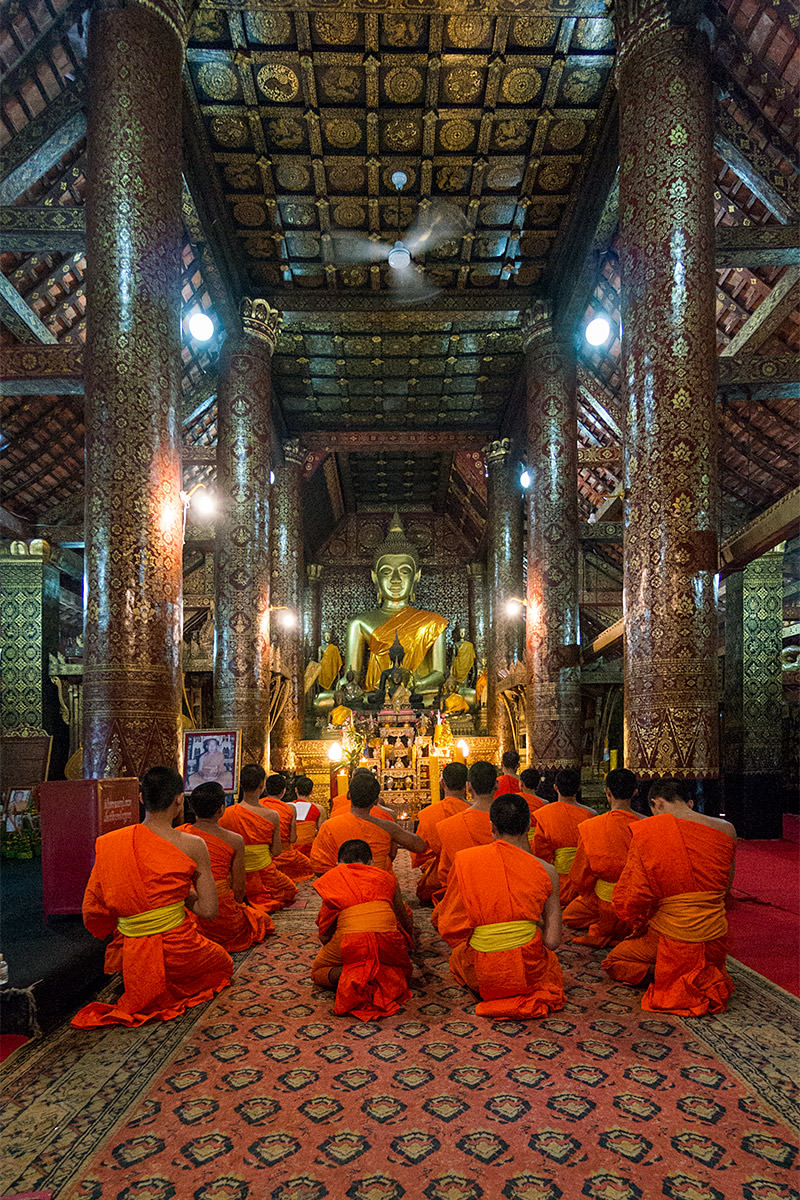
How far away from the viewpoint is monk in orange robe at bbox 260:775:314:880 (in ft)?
24.8

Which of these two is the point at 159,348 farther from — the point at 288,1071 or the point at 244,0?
the point at 288,1071

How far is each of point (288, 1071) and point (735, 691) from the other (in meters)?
8.66

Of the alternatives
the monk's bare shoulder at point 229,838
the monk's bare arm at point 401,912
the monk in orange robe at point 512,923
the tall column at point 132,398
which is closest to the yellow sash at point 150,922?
the monk's bare shoulder at point 229,838

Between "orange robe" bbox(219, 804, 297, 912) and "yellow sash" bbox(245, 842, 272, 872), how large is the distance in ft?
0.08

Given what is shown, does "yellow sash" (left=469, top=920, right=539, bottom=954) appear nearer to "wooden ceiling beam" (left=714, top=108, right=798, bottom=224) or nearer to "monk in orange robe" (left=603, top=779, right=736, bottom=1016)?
"monk in orange robe" (left=603, top=779, right=736, bottom=1016)

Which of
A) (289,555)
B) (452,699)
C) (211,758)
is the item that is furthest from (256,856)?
(452,699)

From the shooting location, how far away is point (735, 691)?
10.5m

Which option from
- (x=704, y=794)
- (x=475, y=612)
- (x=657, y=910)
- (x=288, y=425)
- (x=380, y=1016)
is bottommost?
(x=380, y=1016)

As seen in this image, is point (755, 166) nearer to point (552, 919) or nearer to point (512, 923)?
point (552, 919)

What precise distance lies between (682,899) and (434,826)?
2.48 meters

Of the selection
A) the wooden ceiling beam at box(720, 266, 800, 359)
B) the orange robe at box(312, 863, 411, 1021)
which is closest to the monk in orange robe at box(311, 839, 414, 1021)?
the orange robe at box(312, 863, 411, 1021)

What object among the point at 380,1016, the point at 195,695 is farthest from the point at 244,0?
the point at 195,695

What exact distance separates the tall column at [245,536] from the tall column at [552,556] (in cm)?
377

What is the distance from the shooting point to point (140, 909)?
3980 millimetres
